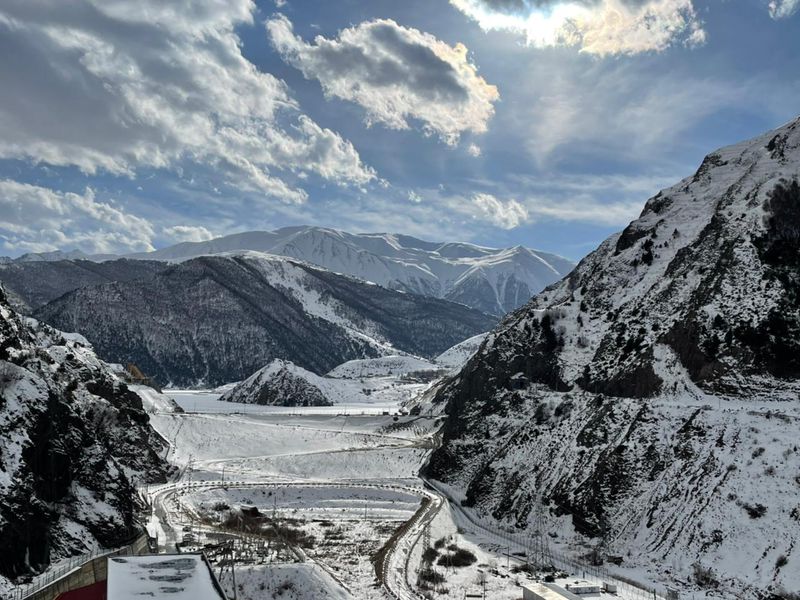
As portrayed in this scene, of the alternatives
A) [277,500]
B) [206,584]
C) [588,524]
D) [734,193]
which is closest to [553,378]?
[588,524]

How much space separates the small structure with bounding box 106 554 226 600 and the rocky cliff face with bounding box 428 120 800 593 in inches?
1451

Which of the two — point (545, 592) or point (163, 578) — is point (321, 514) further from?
point (163, 578)

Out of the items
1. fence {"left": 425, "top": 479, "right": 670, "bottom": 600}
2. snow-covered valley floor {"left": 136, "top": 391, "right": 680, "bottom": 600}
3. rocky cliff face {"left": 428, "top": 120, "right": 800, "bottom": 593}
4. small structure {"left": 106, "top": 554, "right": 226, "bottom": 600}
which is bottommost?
snow-covered valley floor {"left": 136, "top": 391, "right": 680, "bottom": 600}

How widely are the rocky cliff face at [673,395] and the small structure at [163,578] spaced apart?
36867 mm

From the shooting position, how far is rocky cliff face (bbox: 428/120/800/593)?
55781mm

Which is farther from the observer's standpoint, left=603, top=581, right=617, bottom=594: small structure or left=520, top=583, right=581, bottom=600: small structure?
left=603, top=581, right=617, bottom=594: small structure

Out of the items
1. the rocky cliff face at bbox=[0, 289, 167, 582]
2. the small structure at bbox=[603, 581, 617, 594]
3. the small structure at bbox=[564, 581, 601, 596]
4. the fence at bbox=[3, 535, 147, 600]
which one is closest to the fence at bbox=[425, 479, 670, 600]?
the small structure at bbox=[603, 581, 617, 594]

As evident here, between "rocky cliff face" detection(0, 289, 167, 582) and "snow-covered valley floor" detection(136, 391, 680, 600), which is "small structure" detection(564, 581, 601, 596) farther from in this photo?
"rocky cliff face" detection(0, 289, 167, 582)

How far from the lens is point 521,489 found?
3022 inches

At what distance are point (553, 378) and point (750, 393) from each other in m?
29.6

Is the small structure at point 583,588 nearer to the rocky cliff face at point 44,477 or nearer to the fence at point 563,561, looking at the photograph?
the fence at point 563,561

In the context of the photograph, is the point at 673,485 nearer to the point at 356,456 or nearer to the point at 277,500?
the point at 277,500

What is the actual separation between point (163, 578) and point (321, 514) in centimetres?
4379

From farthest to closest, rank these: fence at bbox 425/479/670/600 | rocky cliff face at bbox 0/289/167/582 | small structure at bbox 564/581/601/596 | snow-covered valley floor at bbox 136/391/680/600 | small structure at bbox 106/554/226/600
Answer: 1. snow-covered valley floor at bbox 136/391/680/600
2. small structure at bbox 564/581/601/596
3. fence at bbox 425/479/670/600
4. rocky cliff face at bbox 0/289/167/582
5. small structure at bbox 106/554/226/600
